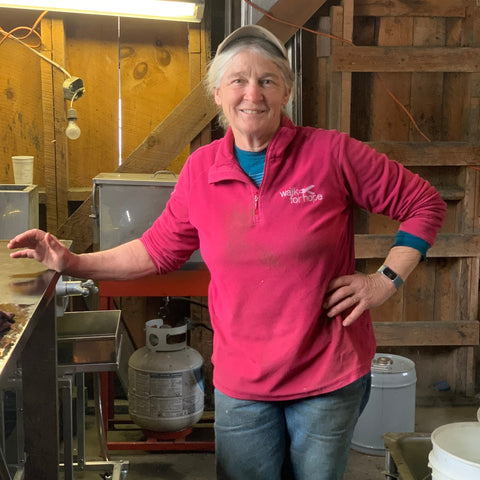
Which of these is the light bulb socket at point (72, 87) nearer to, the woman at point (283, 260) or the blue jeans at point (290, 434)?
the woman at point (283, 260)

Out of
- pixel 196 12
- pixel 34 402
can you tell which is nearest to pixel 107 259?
pixel 34 402

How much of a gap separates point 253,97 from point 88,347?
108 cm

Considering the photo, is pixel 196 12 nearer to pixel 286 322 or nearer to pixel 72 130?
pixel 72 130

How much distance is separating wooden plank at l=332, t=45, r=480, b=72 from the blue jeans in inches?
85.4

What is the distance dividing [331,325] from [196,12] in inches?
69.3

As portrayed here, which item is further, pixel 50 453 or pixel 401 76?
pixel 401 76

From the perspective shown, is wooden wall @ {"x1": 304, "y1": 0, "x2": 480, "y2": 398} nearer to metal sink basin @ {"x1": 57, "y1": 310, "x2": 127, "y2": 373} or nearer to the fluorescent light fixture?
the fluorescent light fixture

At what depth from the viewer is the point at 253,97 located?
1780mm

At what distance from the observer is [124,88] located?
3932 mm

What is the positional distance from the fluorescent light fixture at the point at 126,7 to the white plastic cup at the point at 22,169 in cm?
90

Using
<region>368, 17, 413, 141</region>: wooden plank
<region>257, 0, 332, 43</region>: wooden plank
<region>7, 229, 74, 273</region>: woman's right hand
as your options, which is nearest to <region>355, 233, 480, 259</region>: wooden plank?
<region>368, 17, 413, 141</region>: wooden plank

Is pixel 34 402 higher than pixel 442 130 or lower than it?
lower

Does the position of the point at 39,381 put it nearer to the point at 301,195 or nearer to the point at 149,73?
the point at 301,195

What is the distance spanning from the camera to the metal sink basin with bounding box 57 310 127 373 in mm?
2314
